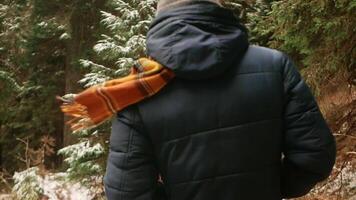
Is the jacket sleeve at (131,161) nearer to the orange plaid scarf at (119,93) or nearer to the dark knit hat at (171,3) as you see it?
the orange plaid scarf at (119,93)

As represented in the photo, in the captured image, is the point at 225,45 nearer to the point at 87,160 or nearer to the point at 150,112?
the point at 150,112

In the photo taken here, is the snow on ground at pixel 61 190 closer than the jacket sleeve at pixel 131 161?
No

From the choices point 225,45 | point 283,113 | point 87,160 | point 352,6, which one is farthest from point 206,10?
point 87,160

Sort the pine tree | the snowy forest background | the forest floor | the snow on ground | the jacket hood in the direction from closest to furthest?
the jacket hood
the snowy forest background
the forest floor
the pine tree
the snow on ground

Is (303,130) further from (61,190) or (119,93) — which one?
(61,190)

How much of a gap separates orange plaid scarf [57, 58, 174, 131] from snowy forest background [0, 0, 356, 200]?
8.91ft

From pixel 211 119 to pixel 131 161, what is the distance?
1.10ft

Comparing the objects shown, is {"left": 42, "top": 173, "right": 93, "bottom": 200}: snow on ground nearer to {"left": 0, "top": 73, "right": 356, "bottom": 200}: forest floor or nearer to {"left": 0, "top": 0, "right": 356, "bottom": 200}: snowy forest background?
{"left": 0, "top": 0, "right": 356, "bottom": 200}: snowy forest background

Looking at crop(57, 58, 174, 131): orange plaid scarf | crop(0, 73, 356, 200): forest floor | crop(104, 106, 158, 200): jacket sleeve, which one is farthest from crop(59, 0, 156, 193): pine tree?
crop(104, 106, 158, 200): jacket sleeve

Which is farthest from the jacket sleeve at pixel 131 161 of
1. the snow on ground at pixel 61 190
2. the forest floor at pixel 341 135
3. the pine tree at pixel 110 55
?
the snow on ground at pixel 61 190

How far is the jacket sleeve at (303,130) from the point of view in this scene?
1.87 meters

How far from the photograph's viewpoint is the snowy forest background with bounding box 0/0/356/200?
15.2 feet

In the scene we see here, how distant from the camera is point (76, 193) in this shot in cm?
805

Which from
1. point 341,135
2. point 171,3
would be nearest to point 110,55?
Result: point 341,135
